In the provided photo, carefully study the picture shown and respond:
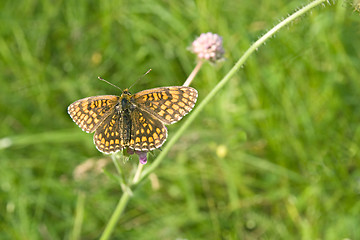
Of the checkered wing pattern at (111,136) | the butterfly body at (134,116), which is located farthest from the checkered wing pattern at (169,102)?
the checkered wing pattern at (111,136)

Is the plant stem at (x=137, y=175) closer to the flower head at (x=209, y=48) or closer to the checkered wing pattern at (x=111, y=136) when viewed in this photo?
the checkered wing pattern at (x=111, y=136)

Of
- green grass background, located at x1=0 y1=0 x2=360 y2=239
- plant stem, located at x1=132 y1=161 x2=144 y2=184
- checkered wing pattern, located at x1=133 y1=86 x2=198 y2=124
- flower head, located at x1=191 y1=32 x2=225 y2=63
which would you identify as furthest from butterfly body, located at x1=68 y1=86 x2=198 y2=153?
green grass background, located at x1=0 y1=0 x2=360 y2=239

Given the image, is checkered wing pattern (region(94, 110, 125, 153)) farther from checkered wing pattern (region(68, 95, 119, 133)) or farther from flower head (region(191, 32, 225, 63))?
flower head (region(191, 32, 225, 63))

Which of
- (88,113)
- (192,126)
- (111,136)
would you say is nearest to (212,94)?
(111,136)

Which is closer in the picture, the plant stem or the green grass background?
the plant stem

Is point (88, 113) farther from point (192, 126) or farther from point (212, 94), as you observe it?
point (192, 126)

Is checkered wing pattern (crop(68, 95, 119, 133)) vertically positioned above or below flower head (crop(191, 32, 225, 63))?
below

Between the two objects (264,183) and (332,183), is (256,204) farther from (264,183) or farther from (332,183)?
(332,183)

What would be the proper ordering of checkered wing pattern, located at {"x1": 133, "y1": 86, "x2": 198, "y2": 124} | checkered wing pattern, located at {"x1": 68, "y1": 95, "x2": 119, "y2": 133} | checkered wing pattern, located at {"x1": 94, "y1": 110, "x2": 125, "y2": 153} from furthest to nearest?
1. checkered wing pattern, located at {"x1": 68, "y1": 95, "x2": 119, "y2": 133}
2. checkered wing pattern, located at {"x1": 133, "y1": 86, "x2": 198, "y2": 124}
3. checkered wing pattern, located at {"x1": 94, "y1": 110, "x2": 125, "y2": 153}
